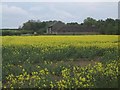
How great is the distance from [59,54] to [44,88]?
637 cm

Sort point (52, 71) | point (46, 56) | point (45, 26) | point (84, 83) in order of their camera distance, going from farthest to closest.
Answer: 1. point (45, 26)
2. point (46, 56)
3. point (52, 71)
4. point (84, 83)

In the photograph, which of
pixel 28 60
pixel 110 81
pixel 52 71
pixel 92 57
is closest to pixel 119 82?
pixel 110 81

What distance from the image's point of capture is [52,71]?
29.9ft

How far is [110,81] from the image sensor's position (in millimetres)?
6707

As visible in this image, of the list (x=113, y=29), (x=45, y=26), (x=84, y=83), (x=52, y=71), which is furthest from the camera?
(x=45, y=26)

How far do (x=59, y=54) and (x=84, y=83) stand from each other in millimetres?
6023

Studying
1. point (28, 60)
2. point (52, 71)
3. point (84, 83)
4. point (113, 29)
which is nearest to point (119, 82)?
point (84, 83)

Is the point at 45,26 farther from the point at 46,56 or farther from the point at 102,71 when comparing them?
the point at 102,71

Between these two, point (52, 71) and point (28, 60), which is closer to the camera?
point (52, 71)

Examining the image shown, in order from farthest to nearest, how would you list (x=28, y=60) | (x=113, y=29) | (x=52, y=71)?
1. (x=113, y=29)
2. (x=28, y=60)
3. (x=52, y=71)

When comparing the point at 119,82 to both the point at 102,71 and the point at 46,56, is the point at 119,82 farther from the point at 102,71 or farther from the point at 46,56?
the point at 46,56

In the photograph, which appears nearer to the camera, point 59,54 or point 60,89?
point 60,89

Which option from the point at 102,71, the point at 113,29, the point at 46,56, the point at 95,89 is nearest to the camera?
the point at 95,89

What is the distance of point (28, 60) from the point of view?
1158 cm
